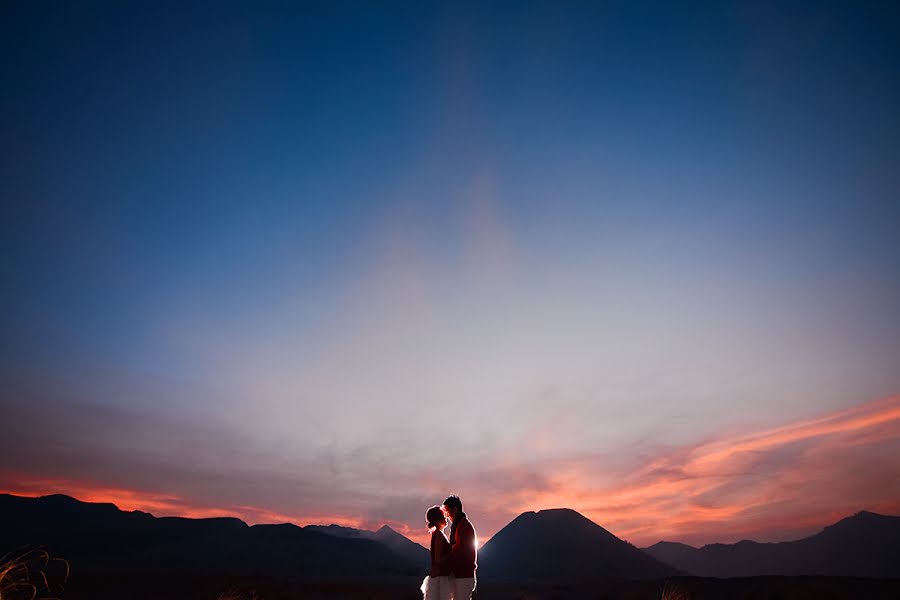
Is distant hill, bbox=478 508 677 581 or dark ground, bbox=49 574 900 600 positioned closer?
dark ground, bbox=49 574 900 600

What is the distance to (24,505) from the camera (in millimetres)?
118500

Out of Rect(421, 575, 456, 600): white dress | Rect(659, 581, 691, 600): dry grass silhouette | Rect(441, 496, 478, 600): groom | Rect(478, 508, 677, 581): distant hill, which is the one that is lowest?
Rect(659, 581, 691, 600): dry grass silhouette

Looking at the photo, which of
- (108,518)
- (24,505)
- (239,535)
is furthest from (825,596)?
(24,505)

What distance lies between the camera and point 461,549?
7750 millimetres

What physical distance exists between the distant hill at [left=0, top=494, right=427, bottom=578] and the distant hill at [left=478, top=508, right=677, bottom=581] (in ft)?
57.5

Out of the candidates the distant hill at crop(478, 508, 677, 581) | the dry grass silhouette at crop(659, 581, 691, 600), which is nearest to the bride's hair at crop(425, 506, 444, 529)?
the dry grass silhouette at crop(659, 581, 691, 600)

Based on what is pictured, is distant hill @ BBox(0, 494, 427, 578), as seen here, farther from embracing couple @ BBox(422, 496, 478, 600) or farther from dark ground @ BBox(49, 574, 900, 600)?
embracing couple @ BBox(422, 496, 478, 600)

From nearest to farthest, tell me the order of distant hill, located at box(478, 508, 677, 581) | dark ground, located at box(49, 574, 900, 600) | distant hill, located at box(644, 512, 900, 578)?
dark ground, located at box(49, 574, 900, 600) → distant hill, located at box(478, 508, 677, 581) → distant hill, located at box(644, 512, 900, 578)

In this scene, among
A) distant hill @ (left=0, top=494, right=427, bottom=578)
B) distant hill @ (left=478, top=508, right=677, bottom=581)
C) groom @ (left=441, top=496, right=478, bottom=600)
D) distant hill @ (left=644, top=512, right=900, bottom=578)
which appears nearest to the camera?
Answer: groom @ (left=441, top=496, right=478, bottom=600)

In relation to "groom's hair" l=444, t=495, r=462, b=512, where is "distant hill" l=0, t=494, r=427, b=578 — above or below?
above

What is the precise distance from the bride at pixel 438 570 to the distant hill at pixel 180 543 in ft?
215

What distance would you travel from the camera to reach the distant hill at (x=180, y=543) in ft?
243

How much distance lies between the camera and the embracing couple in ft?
25.3

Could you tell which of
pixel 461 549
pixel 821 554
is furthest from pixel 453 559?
pixel 821 554
